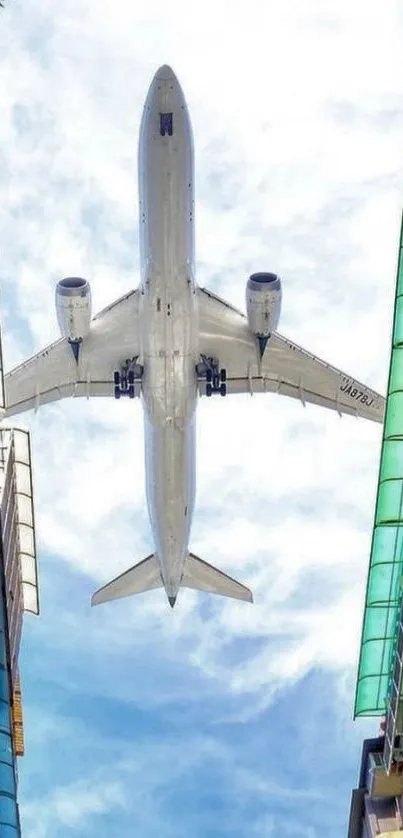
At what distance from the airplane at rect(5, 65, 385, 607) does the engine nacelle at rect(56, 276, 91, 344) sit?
0.04 m

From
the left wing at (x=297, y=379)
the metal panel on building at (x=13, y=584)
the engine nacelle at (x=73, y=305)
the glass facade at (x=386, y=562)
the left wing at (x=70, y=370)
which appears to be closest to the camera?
the metal panel on building at (x=13, y=584)

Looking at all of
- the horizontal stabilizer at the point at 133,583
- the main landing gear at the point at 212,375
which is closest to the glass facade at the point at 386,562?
the main landing gear at the point at 212,375

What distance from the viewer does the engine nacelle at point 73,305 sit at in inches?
1399

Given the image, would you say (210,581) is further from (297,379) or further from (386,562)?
(386,562)

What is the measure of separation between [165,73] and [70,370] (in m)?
11.3

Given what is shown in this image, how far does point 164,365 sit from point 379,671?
11429 mm

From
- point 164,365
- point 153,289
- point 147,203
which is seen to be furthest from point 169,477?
point 147,203

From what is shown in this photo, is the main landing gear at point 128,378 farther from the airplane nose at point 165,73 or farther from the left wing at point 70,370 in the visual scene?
the airplane nose at point 165,73

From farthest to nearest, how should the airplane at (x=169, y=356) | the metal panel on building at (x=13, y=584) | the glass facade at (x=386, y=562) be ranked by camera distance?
the airplane at (x=169, y=356) < the glass facade at (x=386, y=562) < the metal panel on building at (x=13, y=584)

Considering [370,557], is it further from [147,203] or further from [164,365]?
[147,203]

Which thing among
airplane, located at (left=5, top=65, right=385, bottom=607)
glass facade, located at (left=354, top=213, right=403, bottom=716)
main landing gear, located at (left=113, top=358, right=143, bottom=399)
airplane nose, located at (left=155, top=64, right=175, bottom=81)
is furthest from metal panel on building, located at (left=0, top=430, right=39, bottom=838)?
airplane nose, located at (left=155, top=64, right=175, bottom=81)

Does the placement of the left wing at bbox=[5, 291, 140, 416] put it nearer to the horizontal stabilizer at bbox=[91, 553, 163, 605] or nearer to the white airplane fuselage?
the white airplane fuselage

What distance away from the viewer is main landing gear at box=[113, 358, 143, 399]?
36.9 metres

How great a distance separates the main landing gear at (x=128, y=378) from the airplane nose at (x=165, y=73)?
376 inches
